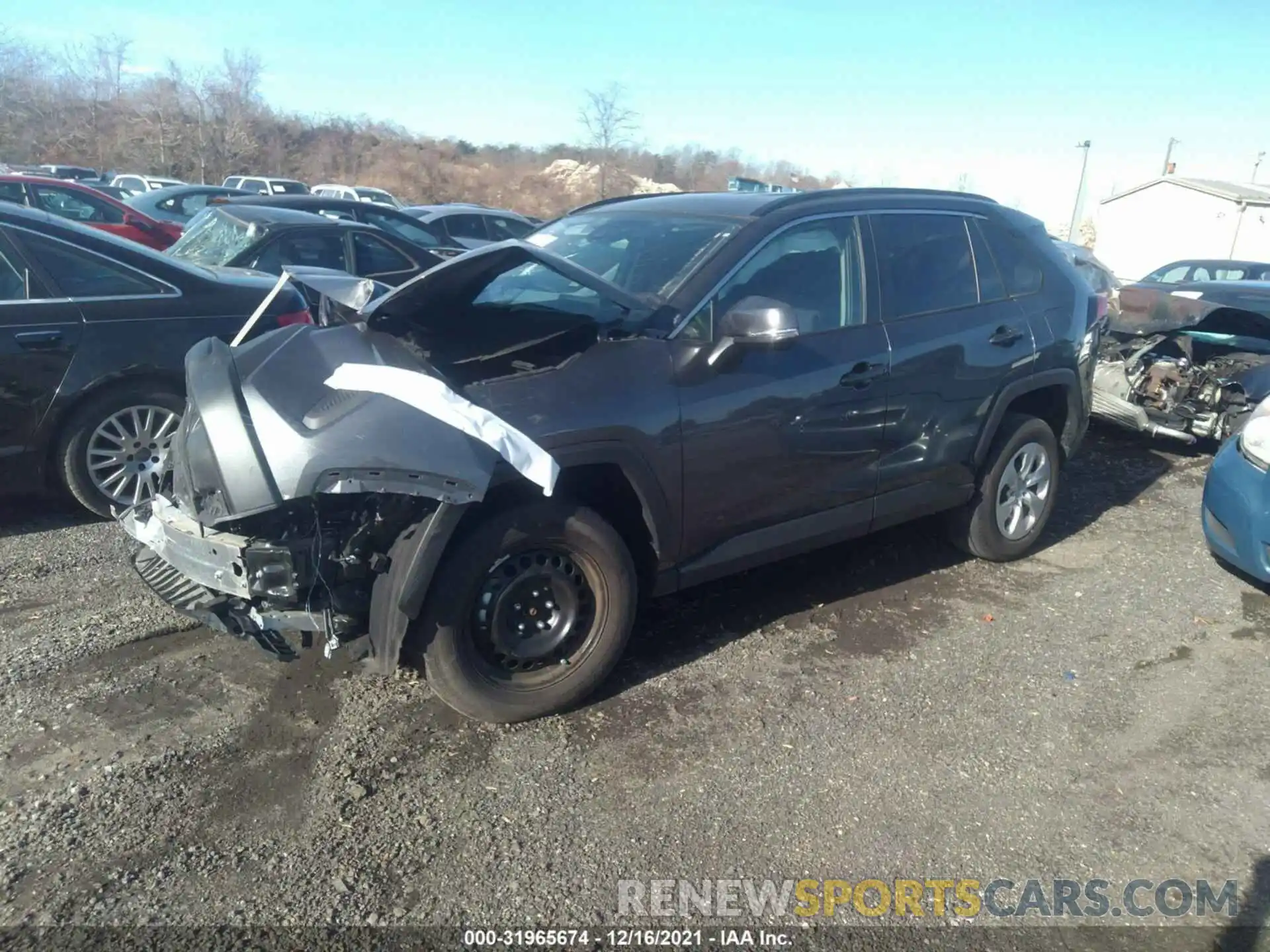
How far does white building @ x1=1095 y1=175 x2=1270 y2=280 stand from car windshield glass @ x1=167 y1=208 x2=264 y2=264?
38581mm

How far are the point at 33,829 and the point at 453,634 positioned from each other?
140 cm

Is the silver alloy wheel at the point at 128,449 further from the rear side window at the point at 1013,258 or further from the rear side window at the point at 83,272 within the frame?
the rear side window at the point at 1013,258

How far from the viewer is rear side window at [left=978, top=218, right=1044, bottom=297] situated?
5184mm

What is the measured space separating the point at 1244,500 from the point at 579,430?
367 centimetres

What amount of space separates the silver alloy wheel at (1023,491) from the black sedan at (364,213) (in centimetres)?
696

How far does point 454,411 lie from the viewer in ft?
10.1

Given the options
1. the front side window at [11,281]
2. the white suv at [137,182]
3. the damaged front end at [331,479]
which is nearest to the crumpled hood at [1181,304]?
the damaged front end at [331,479]

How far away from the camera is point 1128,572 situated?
5.51 m

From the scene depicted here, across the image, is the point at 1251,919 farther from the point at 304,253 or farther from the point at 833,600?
the point at 304,253

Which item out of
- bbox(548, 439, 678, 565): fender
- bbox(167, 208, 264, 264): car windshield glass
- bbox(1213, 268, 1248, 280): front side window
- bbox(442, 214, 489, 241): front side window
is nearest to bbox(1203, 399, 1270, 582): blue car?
bbox(548, 439, 678, 565): fender

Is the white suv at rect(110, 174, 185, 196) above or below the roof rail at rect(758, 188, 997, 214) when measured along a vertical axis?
below

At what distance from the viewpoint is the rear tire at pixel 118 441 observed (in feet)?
16.9

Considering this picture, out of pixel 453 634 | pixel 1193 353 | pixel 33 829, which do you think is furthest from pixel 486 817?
pixel 1193 353

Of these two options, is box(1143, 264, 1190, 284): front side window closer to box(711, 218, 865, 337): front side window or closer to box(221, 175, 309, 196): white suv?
box(711, 218, 865, 337): front side window
